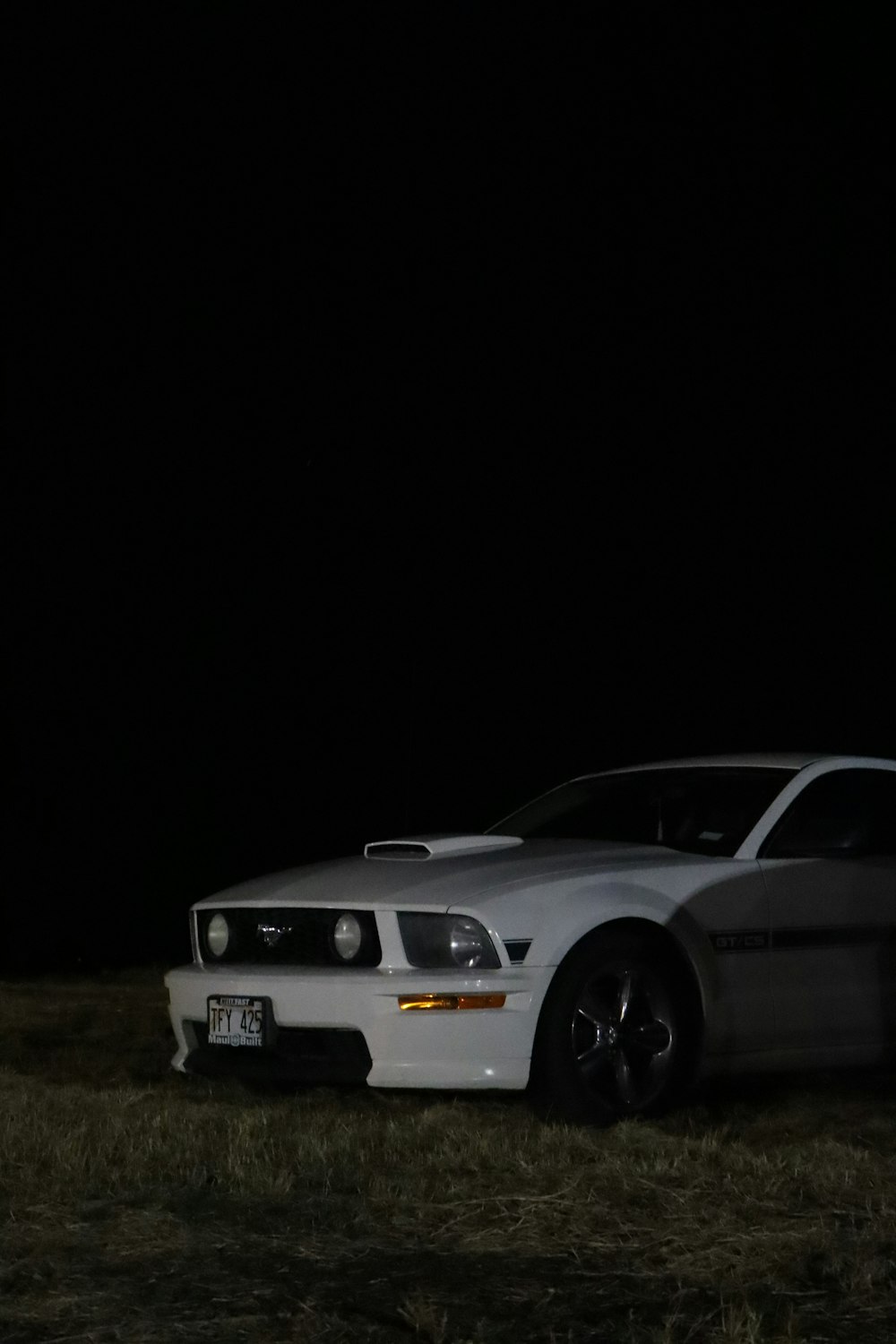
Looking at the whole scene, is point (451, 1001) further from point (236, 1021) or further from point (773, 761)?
point (773, 761)

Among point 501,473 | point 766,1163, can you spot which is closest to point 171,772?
point 501,473

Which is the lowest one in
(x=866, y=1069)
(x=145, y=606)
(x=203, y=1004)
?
(x=866, y=1069)

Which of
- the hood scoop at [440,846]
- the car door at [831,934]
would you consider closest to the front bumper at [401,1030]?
the hood scoop at [440,846]

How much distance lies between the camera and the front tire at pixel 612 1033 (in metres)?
6.64

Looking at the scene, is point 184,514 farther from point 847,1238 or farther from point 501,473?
point 847,1238

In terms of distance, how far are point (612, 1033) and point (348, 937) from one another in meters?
0.91

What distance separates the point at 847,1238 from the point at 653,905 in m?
2.18

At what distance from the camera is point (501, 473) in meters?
29.9

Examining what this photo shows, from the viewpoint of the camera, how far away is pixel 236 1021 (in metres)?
6.96

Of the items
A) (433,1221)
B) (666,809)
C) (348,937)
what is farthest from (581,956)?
(433,1221)

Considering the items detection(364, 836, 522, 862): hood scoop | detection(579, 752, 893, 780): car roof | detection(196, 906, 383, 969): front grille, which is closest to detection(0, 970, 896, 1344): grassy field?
detection(196, 906, 383, 969): front grille

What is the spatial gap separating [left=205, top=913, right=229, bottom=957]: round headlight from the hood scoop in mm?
564

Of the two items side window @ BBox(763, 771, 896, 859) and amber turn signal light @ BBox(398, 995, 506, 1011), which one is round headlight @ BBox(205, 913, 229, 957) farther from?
side window @ BBox(763, 771, 896, 859)

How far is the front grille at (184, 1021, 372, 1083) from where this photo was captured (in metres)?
6.68
